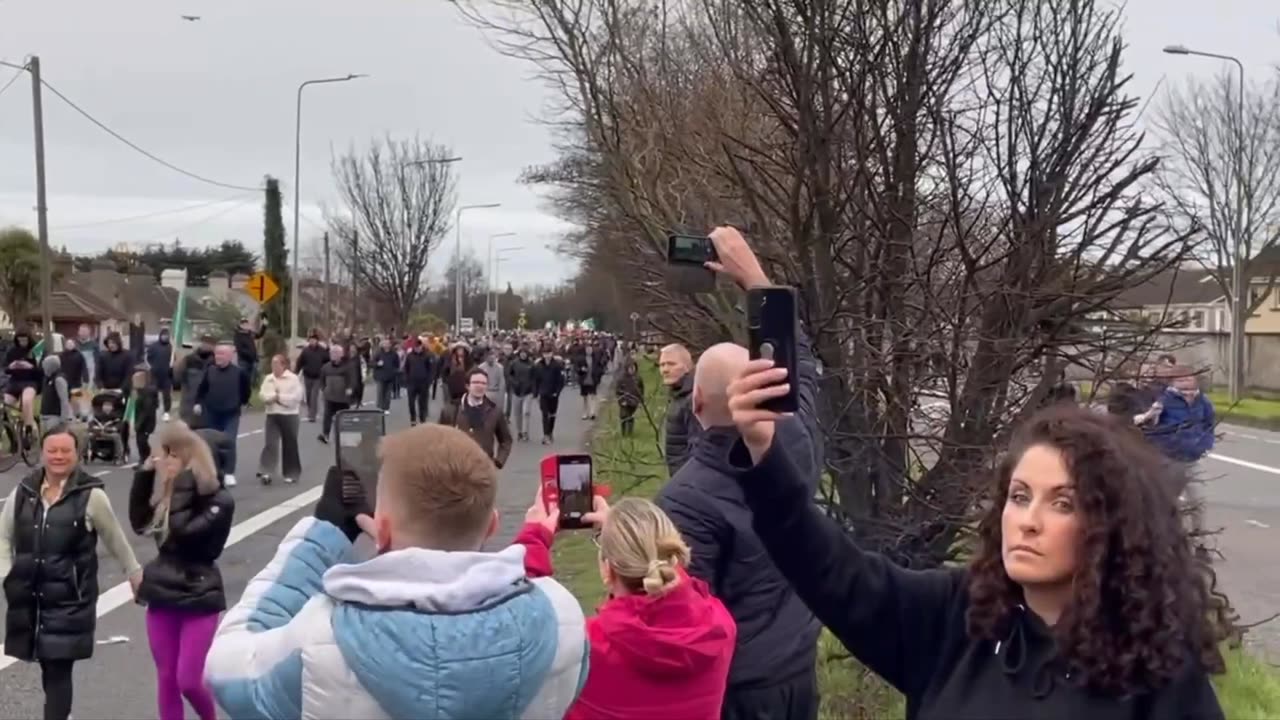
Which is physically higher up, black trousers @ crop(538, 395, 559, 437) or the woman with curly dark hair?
the woman with curly dark hair

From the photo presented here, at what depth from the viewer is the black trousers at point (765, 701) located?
422 cm

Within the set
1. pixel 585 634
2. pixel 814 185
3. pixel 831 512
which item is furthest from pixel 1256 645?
pixel 585 634

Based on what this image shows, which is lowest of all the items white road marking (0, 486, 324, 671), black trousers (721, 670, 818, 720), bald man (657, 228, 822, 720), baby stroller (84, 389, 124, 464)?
white road marking (0, 486, 324, 671)

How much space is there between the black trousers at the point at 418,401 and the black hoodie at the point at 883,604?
2445cm

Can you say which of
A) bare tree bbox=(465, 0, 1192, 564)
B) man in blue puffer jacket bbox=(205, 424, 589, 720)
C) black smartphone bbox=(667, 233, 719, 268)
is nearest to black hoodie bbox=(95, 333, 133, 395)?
bare tree bbox=(465, 0, 1192, 564)

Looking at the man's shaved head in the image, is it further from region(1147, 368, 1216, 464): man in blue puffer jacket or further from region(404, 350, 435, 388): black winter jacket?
region(404, 350, 435, 388): black winter jacket

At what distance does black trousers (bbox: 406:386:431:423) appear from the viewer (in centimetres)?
2720

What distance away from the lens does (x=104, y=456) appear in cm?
1947

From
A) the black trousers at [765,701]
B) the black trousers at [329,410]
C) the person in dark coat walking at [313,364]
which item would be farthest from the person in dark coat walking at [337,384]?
the black trousers at [765,701]

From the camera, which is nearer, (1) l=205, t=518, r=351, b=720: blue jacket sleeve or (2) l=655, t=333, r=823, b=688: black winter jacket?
(1) l=205, t=518, r=351, b=720: blue jacket sleeve

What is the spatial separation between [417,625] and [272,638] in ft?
0.94

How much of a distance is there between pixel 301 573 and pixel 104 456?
17522mm

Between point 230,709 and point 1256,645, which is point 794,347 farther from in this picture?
point 1256,645

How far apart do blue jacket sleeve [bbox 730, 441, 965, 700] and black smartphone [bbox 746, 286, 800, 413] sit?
16 cm
